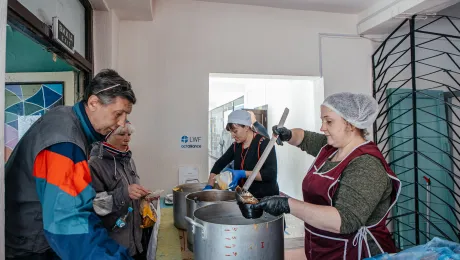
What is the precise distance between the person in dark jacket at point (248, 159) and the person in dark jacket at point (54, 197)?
0.98 metres

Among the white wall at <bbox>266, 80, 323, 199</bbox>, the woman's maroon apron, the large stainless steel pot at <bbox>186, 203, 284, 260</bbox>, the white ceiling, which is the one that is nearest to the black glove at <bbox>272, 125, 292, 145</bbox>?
the woman's maroon apron

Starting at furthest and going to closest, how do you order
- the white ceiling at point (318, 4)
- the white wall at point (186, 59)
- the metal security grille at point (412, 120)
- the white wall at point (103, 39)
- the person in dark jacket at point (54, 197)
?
the metal security grille at point (412, 120)
the white ceiling at point (318, 4)
the white wall at point (186, 59)
the white wall at point (103, 39)
the person in dark jacket at point (54, 197)

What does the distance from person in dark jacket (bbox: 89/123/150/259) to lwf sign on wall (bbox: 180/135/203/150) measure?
39.0 inches

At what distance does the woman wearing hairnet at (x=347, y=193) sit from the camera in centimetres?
92

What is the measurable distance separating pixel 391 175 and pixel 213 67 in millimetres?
1699

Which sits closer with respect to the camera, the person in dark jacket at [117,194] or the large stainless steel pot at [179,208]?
the person in dark jacket at [117,194]

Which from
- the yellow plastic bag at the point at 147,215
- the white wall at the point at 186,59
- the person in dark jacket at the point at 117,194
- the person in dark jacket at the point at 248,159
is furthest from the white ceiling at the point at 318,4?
the yellow plastic bag at the point at 147,215

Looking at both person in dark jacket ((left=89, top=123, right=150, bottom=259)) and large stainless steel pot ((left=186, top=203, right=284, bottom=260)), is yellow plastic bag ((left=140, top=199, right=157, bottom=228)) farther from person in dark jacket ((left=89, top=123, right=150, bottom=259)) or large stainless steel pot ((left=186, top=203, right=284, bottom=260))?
large stainless steel pot ((left=186, top=203, right=284, bottom=260))

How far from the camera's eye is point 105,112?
3.07ft

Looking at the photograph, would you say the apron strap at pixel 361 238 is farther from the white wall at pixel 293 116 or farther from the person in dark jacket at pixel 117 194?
the white wall at pixel 293 116

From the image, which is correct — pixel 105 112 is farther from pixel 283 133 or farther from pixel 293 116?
pixel 293 116

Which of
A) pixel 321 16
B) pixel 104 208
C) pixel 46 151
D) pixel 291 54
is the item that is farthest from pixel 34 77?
pixel 321 16

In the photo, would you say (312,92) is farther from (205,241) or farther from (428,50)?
(205,241)

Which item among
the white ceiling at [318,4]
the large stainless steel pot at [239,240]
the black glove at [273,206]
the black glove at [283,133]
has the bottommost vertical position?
the large stainless steel pot at [239,240]
